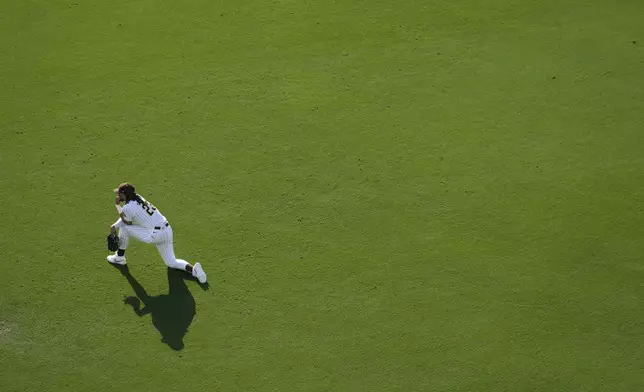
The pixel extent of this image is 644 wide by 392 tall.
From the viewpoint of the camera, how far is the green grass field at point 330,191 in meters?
8.48

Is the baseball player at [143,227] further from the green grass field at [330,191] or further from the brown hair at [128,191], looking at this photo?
the green grass field at [330,191]

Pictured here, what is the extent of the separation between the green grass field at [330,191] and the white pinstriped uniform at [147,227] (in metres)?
0.51

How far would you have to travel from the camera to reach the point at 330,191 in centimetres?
984

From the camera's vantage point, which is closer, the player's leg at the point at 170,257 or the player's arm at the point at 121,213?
the player's arm at the point at 121,213

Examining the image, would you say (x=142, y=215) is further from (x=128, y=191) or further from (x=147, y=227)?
(x=128, y=191)

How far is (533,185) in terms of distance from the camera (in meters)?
9.89

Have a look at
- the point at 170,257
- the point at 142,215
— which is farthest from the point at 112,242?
the point at 170,257

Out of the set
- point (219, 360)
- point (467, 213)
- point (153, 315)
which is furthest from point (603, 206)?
point (153, 315)

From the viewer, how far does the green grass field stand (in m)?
8.48

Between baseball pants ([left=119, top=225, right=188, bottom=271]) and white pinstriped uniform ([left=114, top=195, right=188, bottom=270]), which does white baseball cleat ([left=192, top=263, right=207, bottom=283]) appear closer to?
baseball pants ([left=119, top=225, right=188, bottom=271])

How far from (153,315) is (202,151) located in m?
2.49

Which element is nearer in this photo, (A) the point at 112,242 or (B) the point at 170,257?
(A) the point at 112,242

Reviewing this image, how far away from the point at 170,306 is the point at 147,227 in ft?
3.30

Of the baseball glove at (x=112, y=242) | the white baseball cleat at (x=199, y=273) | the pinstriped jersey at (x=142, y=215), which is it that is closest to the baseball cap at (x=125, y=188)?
the pinstriped jersey at (x=142, y=215)
